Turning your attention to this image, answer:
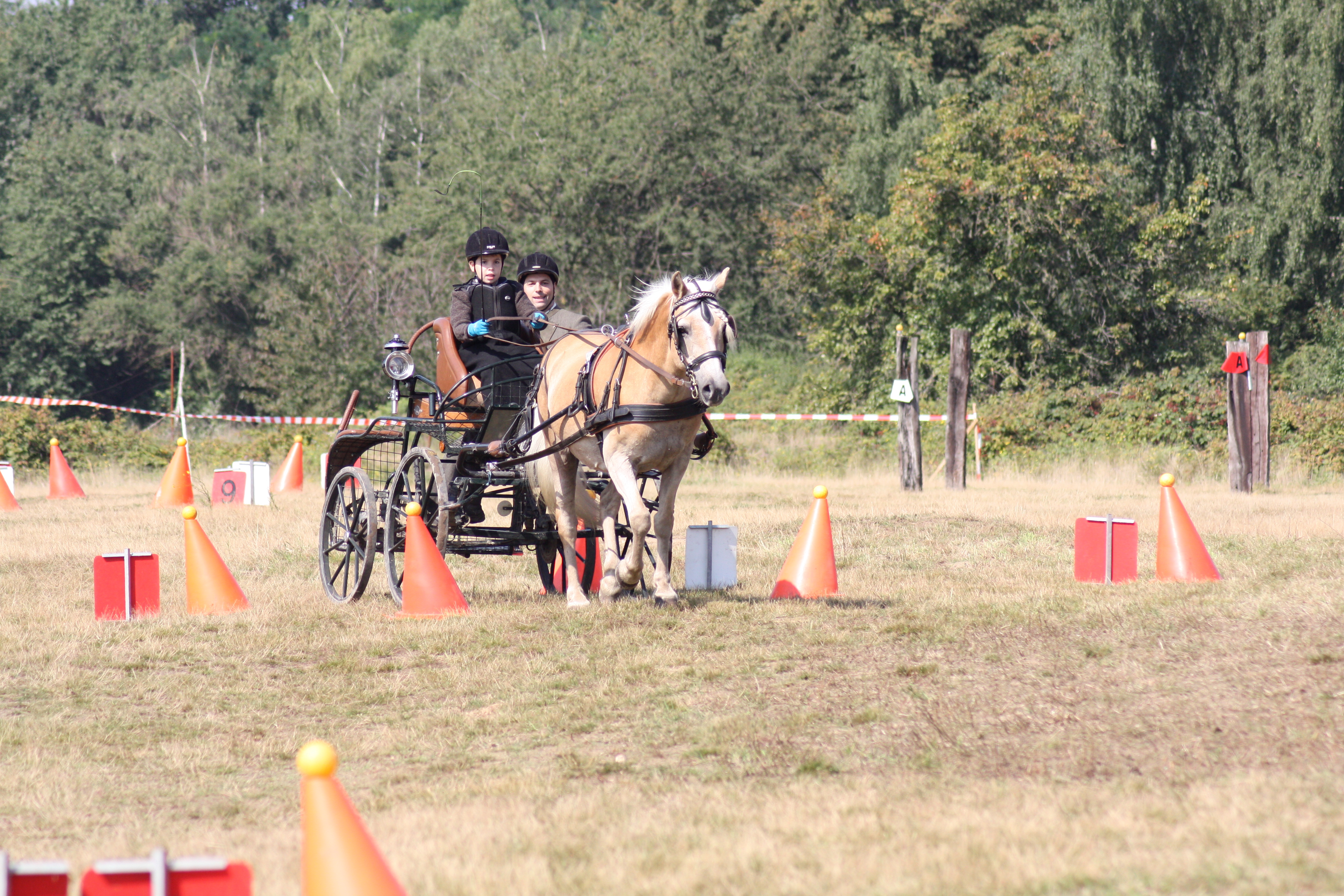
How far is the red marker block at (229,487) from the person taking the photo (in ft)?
58.2

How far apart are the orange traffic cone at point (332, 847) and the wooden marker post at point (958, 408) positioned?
55.0ft

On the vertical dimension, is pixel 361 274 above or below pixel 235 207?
below

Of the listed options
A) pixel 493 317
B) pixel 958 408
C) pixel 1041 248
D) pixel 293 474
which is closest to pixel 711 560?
pixel 493 317

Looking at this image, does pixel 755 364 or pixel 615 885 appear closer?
pixel 615 885

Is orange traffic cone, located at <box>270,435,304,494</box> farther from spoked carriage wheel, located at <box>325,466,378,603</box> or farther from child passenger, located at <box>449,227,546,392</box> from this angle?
child passenger, located at <box>449,227,546,392</box>

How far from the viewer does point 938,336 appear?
2938 centimetres

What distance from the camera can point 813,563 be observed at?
9578mm

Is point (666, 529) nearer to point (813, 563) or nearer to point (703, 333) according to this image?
point (813, 563)

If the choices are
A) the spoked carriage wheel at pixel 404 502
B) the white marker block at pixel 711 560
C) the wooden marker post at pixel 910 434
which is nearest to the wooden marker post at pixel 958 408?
the wooden marker post at pixel 910 434

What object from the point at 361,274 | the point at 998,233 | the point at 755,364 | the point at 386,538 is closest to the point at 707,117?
the point at 755,364

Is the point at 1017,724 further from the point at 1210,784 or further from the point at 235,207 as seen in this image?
the point at 235,207

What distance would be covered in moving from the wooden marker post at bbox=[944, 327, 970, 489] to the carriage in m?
10.3

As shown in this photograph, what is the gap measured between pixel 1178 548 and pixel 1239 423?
975 centimetres

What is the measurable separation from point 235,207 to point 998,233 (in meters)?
28.5
